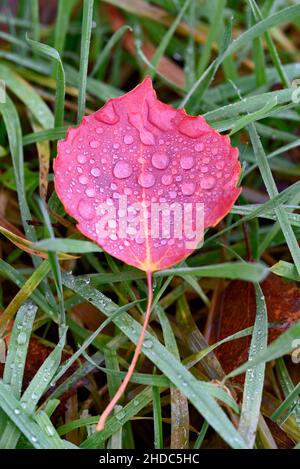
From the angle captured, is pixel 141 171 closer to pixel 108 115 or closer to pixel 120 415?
pixel 108 115

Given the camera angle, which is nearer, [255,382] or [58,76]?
[255,382]

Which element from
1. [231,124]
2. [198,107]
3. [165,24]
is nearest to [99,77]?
[165,24]

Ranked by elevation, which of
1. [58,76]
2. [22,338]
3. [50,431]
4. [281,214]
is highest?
[58,76]

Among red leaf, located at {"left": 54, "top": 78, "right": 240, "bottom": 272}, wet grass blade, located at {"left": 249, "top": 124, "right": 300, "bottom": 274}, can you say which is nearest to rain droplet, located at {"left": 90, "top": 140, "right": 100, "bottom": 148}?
red leaf, located at {"left": 54, "top": 78, "right": 240, "bottom": 272}

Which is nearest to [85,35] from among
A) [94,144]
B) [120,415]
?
[94,144]

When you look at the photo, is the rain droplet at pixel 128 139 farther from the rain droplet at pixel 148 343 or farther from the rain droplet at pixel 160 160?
the rain droplet at pixel 148 343

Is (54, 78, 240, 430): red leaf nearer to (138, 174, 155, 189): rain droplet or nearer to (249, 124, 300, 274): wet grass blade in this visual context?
(138, 174, 155, 189): rain droplet

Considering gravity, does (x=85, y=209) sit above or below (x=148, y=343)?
above

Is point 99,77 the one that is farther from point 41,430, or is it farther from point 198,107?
point 41,430
